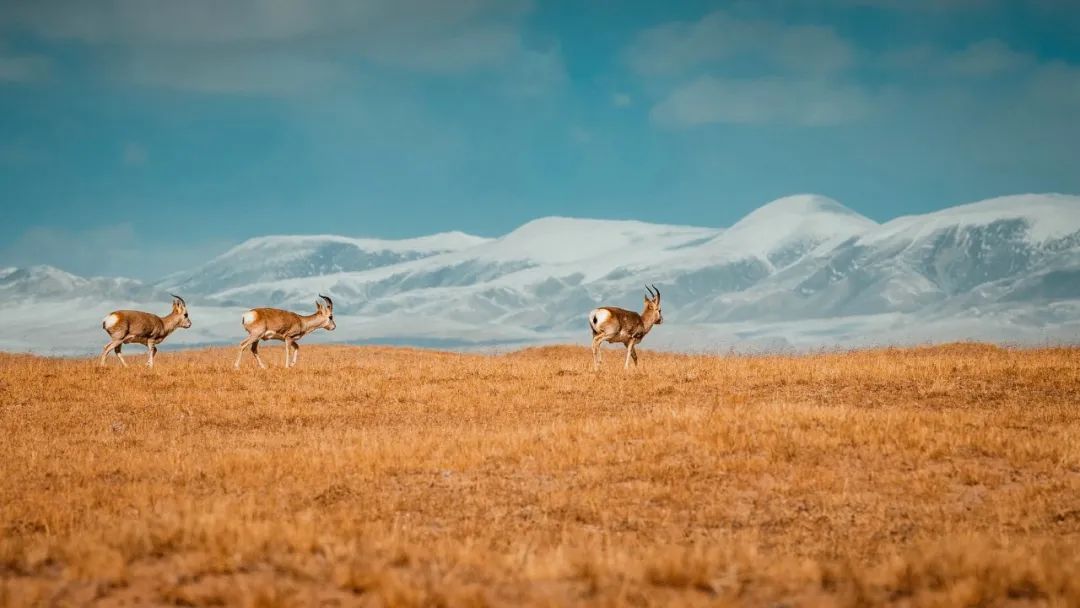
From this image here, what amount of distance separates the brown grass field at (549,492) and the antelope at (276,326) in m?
5.95

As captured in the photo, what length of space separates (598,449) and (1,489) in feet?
30.2

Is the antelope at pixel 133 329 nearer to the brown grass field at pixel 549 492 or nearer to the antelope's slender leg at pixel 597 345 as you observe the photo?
the brown grass field at pixel 549 492

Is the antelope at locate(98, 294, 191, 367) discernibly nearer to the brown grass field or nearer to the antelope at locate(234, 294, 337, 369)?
the antelope at locate(234, 294, 337, 369)

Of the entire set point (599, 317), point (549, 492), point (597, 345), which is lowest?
point (549, 492)

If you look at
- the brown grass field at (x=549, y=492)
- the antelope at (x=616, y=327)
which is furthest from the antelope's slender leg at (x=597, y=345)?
the brown grass field at (x=549, y=492)

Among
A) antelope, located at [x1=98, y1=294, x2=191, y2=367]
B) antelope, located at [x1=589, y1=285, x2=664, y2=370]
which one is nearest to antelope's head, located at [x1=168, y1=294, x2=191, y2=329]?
antelope, located at [x1=98, y1=294, x2=191, y2=367]

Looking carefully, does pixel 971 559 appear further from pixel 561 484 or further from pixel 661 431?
pixel 661 431

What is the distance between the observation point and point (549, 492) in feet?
45.1

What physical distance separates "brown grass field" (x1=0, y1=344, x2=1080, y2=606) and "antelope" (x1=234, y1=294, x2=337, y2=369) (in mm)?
5947

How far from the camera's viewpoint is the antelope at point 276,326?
33.2 m

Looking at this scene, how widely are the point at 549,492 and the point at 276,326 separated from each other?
880 inches

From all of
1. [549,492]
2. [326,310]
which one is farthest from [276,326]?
A: [549,492]

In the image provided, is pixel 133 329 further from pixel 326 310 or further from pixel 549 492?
pixel 549 492

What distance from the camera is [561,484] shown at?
14.4 m
